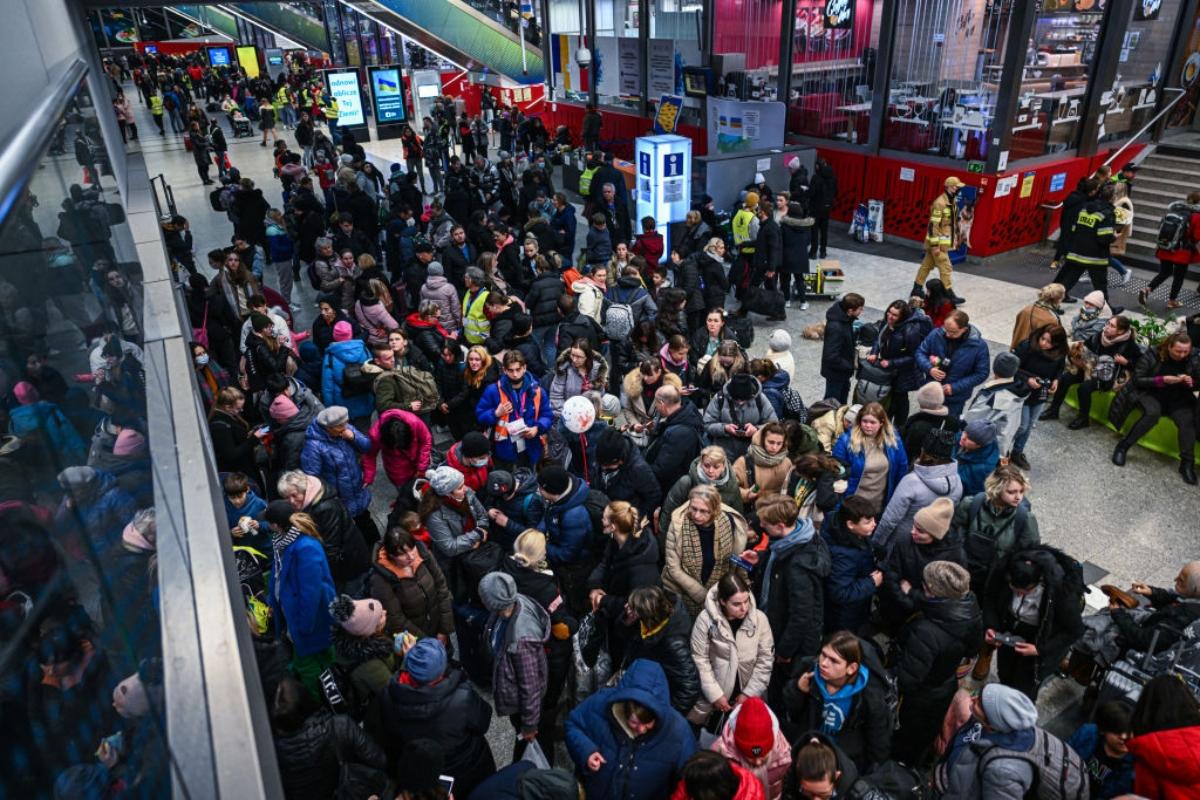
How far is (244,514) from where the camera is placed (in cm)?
466

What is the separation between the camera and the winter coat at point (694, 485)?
4.71m

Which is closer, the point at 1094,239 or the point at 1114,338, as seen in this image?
the point at 1114,338

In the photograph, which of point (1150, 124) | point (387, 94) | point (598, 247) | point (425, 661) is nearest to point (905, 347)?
point (598, 247)

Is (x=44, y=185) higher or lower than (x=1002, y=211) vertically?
higher

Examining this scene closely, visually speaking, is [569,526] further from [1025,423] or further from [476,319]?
[1025,423]

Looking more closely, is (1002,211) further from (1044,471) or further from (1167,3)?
(1044,471)

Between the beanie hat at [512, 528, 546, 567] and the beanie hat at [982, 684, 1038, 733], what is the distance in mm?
2145

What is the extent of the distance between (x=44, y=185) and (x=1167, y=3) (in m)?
17.1

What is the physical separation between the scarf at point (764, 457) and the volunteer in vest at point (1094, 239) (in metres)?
6.80

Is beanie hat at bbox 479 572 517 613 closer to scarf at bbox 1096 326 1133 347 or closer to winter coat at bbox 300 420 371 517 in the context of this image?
winter coat at bbox 300 420 371 517

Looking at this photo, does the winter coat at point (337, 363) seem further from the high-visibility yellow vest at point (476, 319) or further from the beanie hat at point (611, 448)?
the beanie hat at point (611, 448)

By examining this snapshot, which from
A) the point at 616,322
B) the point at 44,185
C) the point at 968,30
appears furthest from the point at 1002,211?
the point at 44,185

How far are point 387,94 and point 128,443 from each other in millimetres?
20083

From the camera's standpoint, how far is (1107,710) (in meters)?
3.45
